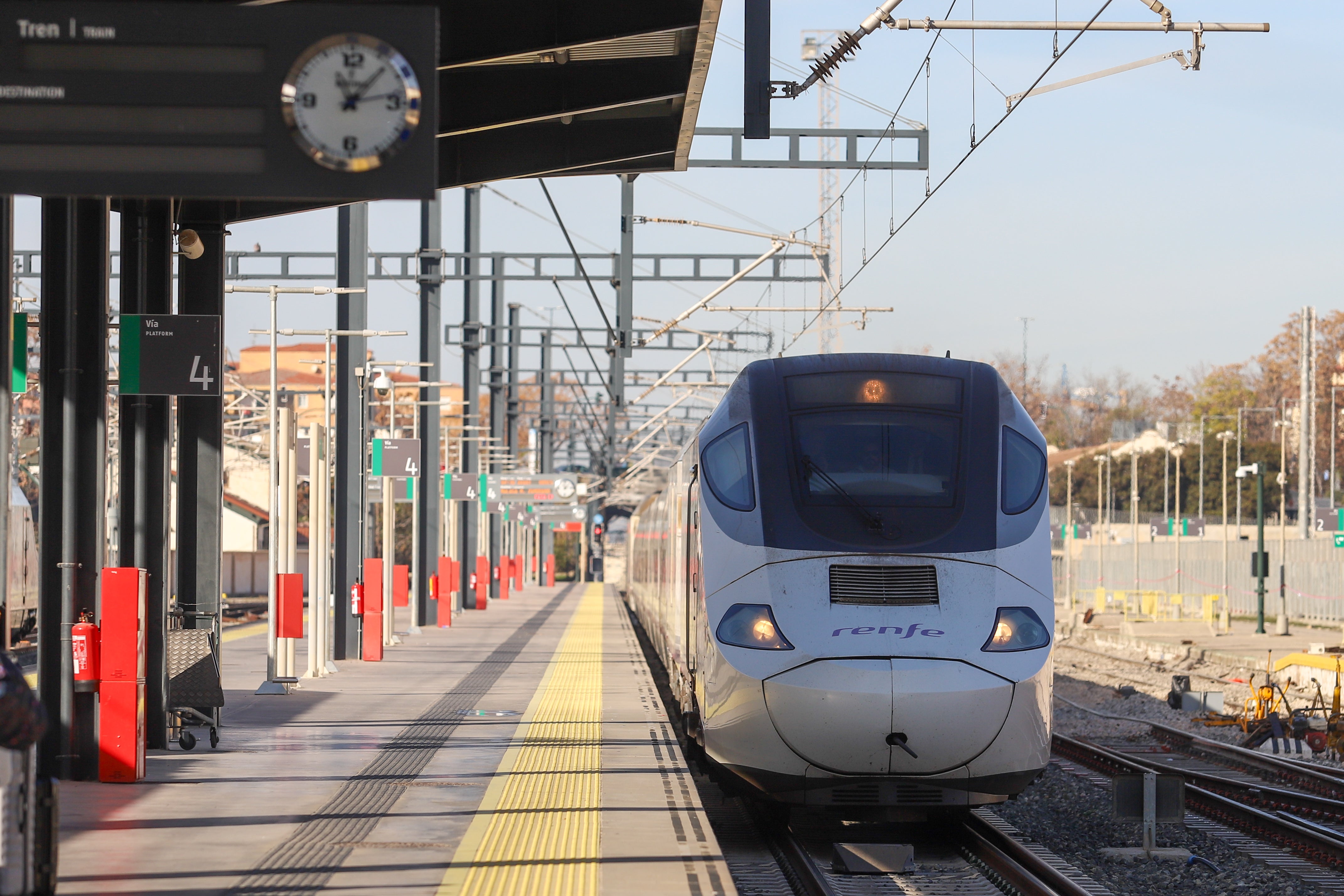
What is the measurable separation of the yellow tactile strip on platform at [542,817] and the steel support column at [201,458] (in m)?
3.24

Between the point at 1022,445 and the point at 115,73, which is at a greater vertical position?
the point at 115,73

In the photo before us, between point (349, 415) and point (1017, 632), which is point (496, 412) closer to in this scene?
point (349, 415)

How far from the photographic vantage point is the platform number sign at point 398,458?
2580 cm

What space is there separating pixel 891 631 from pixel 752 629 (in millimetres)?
935

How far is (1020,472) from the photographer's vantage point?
1116cm

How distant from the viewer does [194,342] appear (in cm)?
1273

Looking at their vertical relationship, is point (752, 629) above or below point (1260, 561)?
above

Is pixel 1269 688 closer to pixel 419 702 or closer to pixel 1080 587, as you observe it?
pixel 419 702

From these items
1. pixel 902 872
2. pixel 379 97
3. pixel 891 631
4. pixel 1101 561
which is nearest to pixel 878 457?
pixel 891 631

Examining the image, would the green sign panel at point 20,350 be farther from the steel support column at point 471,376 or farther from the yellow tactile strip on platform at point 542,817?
the steel support column at point 471,376

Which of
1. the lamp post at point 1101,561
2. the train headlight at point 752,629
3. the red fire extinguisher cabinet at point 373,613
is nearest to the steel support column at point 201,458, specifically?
the train headlight at point 752,629

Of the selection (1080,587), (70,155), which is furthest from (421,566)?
(1080,587)

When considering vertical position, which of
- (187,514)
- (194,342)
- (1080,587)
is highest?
(194,342)

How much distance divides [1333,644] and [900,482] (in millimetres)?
27727
